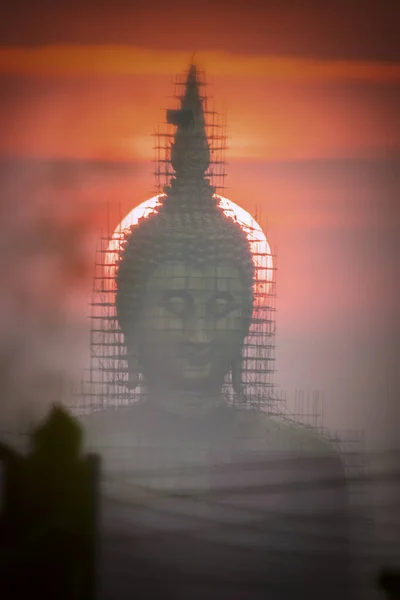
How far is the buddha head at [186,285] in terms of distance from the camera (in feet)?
16.7

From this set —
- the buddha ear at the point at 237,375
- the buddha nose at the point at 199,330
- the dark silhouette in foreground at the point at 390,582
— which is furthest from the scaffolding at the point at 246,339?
the dark silhouette in foreground at the point at 390,582

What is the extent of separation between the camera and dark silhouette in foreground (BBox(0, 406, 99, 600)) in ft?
16.0

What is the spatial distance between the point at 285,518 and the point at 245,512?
0.50 feet

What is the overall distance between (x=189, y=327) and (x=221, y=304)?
0.50ft

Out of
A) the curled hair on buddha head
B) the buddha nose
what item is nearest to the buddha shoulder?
the buddha nose

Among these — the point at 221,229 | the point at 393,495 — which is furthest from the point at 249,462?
the point at 221,229

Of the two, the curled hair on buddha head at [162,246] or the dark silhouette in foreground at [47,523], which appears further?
the curled hair on buddha head at [162,246]

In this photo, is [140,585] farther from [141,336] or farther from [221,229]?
[221,229]

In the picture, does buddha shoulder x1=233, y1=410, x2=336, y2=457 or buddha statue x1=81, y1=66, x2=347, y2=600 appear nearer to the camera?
buddha statue x1=81, y1=66, x2=347, y2=600

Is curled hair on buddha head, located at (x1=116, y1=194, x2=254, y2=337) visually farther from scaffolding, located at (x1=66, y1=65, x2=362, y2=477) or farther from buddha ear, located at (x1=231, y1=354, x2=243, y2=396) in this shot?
buddha ear, located at (x1=231, y1=354, x2=243, y2=396)

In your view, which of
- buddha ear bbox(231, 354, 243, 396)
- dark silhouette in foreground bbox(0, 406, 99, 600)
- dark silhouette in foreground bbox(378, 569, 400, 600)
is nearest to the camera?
dark silhouette in foreground bbox(0, 406, 99, 600)

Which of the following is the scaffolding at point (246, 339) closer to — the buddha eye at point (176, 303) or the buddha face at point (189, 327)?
the buddha face at point (189, 327)

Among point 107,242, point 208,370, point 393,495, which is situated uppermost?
point 107,242

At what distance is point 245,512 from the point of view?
5012 millimetres
